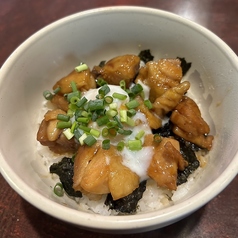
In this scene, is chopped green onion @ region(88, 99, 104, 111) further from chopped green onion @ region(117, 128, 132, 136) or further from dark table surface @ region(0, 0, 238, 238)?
dark table surface @ region(0, 0, 238, 238)

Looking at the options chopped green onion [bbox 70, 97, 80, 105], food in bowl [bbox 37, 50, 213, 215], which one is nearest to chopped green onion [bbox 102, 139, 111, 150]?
food in bowl [bbox 37, 50, 213, 215]

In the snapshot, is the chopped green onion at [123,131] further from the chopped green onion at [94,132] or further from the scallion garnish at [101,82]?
the scallion garnish at [101,82]

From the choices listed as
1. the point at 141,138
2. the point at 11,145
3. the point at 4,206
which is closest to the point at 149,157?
the point at 141,138

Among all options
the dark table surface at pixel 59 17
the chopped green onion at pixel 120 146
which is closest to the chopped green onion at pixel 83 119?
the chopped green onion at pixel 120 146

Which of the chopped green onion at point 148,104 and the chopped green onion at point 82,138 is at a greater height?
the chopped green onion at point 148,104

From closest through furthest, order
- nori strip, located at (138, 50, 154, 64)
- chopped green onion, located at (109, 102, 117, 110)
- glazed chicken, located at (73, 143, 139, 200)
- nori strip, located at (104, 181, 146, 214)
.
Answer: glazed chicken, located at (73, 143, 139, 200) < nori strip, located at (104, 181, 146, 214) < chopped green onion, located at (109, 102, 117, 110) < nori strip, located at (138, 50, 154, 64)

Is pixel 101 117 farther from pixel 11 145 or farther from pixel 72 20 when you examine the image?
pixel 72 20
